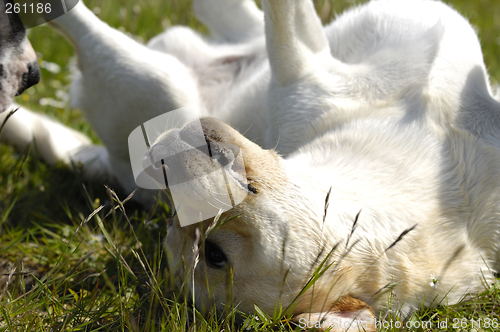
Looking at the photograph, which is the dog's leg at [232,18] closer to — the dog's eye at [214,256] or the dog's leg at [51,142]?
the dog's leg at [51,142]

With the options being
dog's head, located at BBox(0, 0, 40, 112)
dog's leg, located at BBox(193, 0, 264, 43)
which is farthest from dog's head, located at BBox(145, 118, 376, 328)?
dog's leg, located at BBox(193, 0, 264, 43)

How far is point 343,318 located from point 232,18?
2826 millimetres

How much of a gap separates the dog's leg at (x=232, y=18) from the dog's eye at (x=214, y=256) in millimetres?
2438

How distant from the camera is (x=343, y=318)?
1.67m

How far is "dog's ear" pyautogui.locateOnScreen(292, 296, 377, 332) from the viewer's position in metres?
1.61

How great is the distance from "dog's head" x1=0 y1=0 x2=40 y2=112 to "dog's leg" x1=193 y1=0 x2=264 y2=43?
1.90m

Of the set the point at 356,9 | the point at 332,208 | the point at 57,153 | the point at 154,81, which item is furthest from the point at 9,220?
the point at 356,9

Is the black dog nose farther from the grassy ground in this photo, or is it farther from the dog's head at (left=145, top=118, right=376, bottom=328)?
the dog's head at (left=145, top=118, right=376, bottom=328)

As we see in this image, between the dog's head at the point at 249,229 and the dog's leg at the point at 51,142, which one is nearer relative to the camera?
the dog's head at the point at 249,229

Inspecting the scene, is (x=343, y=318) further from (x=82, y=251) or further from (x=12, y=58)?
(x=12, y=58)

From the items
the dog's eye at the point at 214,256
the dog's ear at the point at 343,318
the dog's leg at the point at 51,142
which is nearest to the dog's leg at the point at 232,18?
the dog's leg at the point at 51,142

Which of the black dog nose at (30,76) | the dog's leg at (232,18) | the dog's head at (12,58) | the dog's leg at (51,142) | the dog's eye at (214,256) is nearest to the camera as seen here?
the dog's eye at (214,256)

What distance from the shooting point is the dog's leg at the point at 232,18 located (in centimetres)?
383

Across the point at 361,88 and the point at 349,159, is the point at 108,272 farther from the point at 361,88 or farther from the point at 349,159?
the point at 361,88
